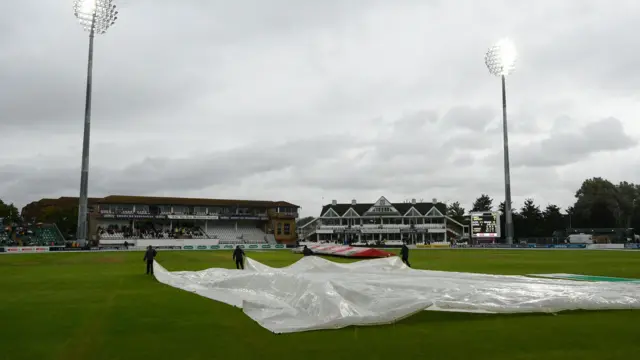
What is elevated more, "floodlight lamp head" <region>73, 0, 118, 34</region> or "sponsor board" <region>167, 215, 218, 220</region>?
"floodlight lamp head" <region>73, 0, 118, 34</region>

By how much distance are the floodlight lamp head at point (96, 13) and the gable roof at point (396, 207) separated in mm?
69332

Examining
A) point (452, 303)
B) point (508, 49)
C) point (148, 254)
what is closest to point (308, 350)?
point (452, 303)

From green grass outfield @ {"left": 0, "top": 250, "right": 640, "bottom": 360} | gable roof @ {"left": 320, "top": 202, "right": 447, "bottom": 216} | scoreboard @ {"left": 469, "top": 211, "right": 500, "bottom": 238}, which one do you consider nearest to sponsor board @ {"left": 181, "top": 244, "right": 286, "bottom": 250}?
scoreboard @ {"left": 469, "top": 211, "right": 500, "bottom": 238}

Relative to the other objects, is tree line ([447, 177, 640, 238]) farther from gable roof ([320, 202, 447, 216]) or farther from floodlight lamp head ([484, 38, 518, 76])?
floodlight lamp head ([484, 38, 518, 76])

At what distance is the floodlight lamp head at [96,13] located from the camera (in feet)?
166

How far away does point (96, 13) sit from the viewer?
169 ft

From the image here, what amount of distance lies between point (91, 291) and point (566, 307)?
47.1 ft

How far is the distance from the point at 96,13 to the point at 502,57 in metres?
48.8

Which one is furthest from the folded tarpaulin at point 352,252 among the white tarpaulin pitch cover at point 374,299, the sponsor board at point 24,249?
the sponsor board at point 24,249

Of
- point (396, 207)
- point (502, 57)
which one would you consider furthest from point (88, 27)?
point (396, 207)

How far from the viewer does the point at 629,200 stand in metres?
106

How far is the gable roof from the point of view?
10894 centimetres

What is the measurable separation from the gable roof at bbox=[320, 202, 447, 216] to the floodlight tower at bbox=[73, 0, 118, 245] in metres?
67.0

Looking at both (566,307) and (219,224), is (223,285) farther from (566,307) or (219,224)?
(219,224)
